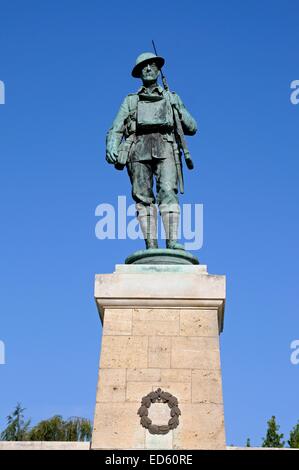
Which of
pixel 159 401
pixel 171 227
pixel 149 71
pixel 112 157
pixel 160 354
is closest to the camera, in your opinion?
pixel 159 401

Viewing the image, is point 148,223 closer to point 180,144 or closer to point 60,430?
point 180,144

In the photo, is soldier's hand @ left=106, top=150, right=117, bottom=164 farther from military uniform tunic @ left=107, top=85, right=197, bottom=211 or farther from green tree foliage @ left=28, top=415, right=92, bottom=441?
green tree foliage @ left=28, top=415, right=92, bottom=441

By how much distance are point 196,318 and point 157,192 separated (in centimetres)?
225

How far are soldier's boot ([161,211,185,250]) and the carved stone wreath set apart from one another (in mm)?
2364

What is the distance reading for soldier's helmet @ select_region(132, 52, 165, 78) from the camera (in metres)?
11.9

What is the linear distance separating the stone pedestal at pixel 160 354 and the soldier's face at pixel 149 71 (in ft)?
10.3

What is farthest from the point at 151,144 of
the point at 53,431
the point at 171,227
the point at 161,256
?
the point at 53,431

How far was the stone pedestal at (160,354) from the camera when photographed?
9656 mm

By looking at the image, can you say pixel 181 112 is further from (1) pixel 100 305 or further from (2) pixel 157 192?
(1) pixel 100 305

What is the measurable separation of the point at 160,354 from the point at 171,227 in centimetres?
210

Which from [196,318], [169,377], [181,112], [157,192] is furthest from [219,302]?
[181,112]

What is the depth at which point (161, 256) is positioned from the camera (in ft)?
35.7

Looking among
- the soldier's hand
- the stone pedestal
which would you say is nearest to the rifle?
the soldier's hand

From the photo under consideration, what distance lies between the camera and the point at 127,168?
39.0 ft
